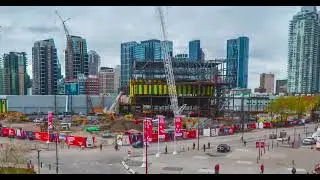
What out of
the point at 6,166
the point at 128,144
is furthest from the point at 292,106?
the point at 6,166

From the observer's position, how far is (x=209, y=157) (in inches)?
1454

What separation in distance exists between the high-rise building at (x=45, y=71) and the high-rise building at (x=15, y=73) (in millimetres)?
8472

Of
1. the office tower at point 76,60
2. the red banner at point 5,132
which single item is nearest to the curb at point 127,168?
the red banner at point 5,132

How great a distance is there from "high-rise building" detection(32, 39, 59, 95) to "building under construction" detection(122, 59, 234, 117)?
7211 centimetres

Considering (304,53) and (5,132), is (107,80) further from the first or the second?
(5,132)

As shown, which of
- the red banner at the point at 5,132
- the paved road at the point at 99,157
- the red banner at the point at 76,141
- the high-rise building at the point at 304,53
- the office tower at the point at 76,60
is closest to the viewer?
the paved road at the point at 99,157

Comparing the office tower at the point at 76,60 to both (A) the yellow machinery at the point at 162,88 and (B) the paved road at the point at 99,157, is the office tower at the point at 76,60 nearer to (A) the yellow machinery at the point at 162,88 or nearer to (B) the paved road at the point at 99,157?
(A) the yellow machinery at the point at 162,88

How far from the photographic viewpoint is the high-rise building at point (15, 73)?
523 feet

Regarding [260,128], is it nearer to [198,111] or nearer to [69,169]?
[198,111]

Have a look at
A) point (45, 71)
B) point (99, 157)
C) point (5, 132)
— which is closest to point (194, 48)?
point (45, 71)

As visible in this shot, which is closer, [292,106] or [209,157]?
[209,157]

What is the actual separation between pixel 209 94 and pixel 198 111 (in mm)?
5332

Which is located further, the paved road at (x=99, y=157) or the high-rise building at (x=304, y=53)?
the high-rise building at (x=304, y=53)

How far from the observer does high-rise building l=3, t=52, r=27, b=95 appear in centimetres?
15938
